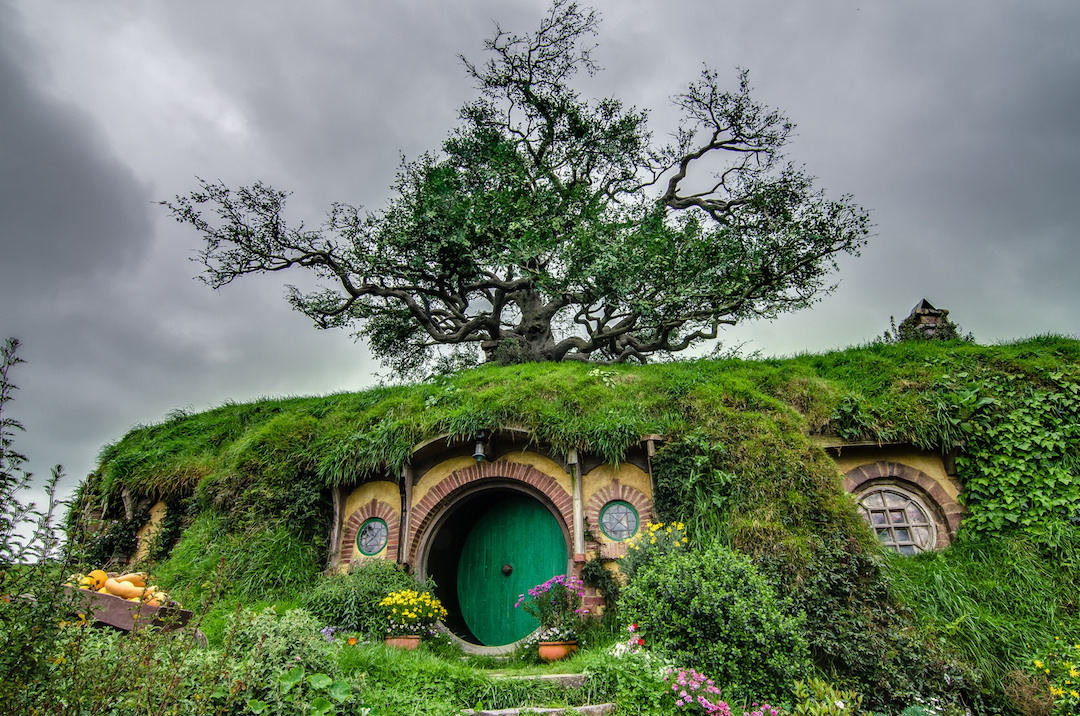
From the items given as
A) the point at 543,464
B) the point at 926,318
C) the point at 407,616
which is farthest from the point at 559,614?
the point at 926,318

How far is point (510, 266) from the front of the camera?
12.2m

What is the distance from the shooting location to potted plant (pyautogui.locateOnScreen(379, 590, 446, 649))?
7469mm

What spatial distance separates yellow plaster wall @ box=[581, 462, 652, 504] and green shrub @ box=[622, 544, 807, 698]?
2203mm

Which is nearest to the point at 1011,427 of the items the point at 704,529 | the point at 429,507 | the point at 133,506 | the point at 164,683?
the point at 704,529

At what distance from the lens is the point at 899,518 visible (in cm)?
870

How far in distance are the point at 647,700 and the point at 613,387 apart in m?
5.11

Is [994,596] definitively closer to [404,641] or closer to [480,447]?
[480,447]

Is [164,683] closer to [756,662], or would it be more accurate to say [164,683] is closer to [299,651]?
[299,651]

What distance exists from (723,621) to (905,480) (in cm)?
470

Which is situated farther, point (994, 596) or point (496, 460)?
point (496, 460)

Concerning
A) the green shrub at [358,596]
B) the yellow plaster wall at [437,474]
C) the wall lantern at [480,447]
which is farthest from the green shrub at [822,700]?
the yellow plaster wall at [437,474]

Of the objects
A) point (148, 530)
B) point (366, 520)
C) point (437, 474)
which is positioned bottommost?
point (366, 520)

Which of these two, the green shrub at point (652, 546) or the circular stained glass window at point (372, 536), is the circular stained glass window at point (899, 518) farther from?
the circular stained glass window at point (372, 536)

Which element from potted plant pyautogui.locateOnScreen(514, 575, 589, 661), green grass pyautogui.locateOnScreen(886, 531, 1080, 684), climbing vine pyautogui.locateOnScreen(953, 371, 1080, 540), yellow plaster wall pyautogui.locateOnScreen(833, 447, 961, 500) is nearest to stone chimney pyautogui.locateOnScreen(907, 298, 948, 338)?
climbing vine pyautogui.locateOnScreen(953, 371, 1080, 540)
